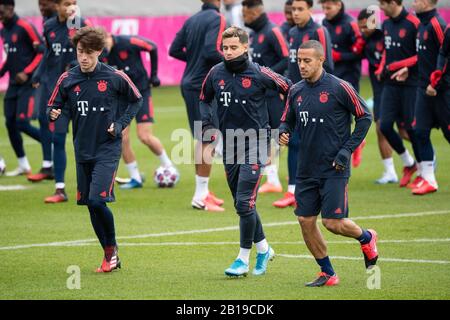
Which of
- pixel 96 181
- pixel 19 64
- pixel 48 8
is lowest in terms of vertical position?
pixel 96 181

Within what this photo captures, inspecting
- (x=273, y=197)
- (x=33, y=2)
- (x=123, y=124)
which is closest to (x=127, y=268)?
(x=123, y=124)

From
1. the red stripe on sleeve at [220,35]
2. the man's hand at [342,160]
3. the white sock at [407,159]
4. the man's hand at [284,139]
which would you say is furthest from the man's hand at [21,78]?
the man's hand at [342,160]

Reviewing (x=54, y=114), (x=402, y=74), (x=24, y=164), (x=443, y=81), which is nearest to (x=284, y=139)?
(x=54, y=114)

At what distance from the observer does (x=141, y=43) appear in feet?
53.1

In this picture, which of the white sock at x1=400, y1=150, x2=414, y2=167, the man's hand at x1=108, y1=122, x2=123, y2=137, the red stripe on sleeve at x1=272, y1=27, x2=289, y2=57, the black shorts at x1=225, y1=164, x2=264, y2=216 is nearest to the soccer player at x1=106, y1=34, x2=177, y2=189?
the red stripe on sleeve at x1=272, y1=27, x2=289, y2=57

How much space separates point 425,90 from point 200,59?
10.2ft

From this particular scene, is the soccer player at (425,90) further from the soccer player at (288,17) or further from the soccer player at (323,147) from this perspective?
the soccer player at (323,147)

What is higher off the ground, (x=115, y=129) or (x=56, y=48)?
(x=56, y=48)

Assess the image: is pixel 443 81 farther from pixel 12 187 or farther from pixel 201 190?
pixel 12 187

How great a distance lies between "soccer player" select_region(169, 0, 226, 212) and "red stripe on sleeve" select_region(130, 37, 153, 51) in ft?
4.12

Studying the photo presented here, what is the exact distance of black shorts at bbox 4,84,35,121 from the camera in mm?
17203

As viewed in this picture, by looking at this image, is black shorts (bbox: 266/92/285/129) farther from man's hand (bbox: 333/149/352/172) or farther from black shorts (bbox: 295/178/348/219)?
man's hand (bbox: 333/149/352/172)

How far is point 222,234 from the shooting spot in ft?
40.3

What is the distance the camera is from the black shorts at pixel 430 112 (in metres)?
14.7
